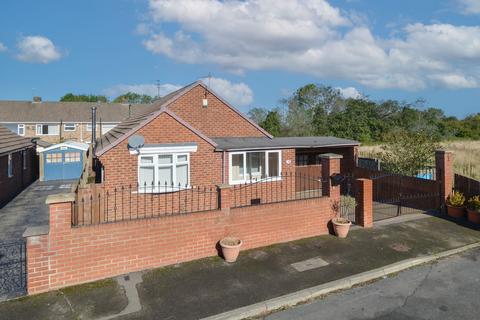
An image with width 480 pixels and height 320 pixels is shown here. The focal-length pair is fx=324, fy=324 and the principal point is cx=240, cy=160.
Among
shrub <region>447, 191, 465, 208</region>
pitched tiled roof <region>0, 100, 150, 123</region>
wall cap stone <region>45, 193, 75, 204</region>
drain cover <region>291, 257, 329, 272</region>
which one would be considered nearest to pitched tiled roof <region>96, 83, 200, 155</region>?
wall cap stone <region>45, 193, 75, 204</region>

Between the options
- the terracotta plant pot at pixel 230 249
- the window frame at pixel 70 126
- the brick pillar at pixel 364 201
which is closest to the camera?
the terracotta plant pot at pixel 230 249

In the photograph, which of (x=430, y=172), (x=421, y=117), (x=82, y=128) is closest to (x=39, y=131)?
(x=82, y=128)

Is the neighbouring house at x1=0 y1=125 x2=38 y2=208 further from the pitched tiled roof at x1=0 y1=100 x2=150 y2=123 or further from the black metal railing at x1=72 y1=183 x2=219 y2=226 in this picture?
the pitched tiled roof at x1=0 y1=100 x2=150 y2=123

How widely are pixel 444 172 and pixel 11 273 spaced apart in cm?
1278

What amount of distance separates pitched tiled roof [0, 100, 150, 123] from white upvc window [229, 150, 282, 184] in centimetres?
2602

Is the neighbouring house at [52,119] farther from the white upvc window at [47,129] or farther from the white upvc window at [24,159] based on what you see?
the white upvc window at [24,159]

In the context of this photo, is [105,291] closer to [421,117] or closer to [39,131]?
[39,131]

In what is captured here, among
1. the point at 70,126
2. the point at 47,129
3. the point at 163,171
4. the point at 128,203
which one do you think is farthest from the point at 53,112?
the point at 163,171

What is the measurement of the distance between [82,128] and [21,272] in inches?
1461

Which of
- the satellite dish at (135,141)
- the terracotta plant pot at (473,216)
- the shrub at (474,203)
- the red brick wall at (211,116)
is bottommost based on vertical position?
the terracotta plant pot at (473,216)

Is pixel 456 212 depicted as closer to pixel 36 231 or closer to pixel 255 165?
pixel 255 165

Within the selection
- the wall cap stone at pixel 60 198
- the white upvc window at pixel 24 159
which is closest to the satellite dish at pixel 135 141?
the wall cap stone at pixel 60 198

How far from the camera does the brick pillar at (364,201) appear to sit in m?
9.40

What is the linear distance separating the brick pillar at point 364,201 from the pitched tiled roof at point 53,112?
1288 inches
